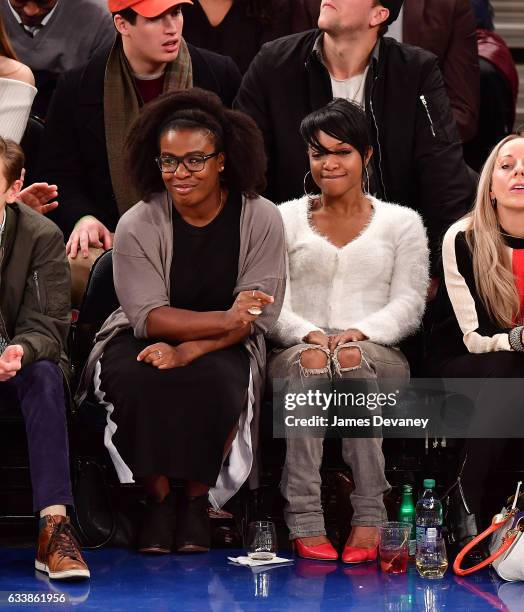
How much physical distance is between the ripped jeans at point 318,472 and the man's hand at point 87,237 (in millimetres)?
969

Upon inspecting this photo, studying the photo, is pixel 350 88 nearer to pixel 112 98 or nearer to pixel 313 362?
pixel 112 98

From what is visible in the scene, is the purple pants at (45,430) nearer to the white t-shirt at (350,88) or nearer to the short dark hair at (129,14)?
the short dark hair at (129,14)

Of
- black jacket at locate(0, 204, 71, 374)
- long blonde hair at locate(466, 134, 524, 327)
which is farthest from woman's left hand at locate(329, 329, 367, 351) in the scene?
black jacket at locate(0, 204, 71, 374)

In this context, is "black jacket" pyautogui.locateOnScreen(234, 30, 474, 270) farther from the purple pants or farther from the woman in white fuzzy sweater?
the purple pants

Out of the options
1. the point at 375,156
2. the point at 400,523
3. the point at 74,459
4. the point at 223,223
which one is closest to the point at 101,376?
the point at 74,459

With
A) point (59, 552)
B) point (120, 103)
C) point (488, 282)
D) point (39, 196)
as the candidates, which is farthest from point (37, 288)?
point (488, 282)

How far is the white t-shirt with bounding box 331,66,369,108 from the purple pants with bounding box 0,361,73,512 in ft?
5.62

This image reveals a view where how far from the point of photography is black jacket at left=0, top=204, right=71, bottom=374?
4.20 meters

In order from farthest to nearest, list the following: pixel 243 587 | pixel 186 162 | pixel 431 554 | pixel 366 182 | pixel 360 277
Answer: pixel 366 182 → pixel 360 277 → pixel 186 162 → pixel 431 554 → pixel 243 587

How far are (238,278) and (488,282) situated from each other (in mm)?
820

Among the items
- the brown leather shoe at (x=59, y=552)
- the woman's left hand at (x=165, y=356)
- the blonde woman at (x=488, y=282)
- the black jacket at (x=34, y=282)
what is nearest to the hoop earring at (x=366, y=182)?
the blonde woman at (x=488, y=282)

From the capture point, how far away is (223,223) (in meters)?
4.39

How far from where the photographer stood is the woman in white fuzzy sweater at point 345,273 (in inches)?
168

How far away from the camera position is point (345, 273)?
453cm
